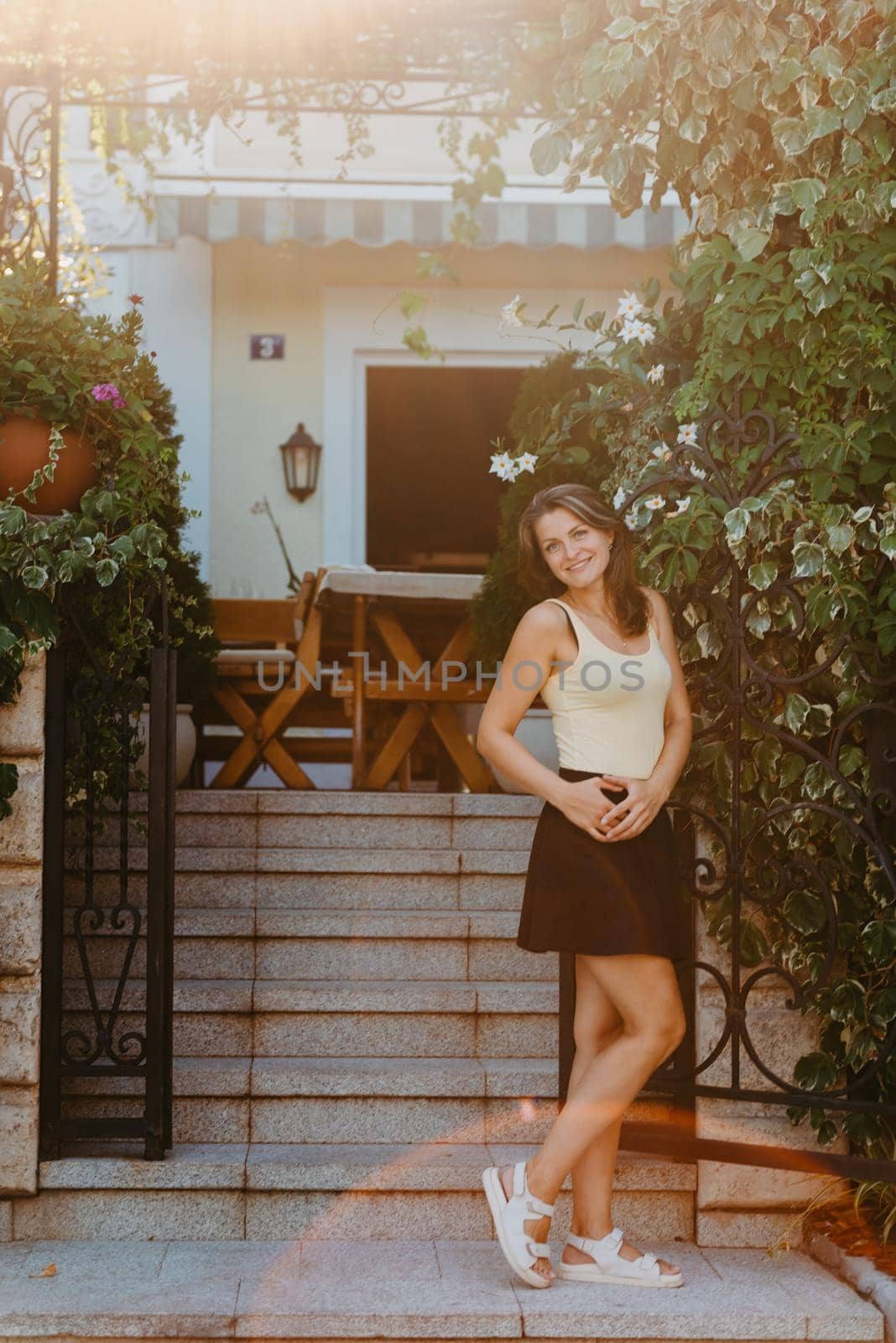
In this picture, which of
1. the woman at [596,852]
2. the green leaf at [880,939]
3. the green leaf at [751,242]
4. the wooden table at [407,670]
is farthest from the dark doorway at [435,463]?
the green leaf at [880,939]

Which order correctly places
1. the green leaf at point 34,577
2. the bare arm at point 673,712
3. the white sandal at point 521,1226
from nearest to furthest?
the white sandal at point 521,1226 → the bare arm at point 673,712 → the green leaf at point 34,577

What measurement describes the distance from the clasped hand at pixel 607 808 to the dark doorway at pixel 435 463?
6280 mm

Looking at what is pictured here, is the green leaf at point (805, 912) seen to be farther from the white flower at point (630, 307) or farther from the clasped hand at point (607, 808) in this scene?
the white flower at point (630, 307)

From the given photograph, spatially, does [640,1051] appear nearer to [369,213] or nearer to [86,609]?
[86,609]

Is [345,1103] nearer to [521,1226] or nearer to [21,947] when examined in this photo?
[521,1226]

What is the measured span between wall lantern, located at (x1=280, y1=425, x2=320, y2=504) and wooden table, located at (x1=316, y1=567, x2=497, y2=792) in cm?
210

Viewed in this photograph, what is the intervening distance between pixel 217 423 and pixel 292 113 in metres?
1.90

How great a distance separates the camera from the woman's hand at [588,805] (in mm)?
3141

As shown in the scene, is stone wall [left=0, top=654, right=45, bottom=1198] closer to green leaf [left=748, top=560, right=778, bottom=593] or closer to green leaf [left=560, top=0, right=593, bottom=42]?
green leaf [left=748, top=560, right=778, bottom=593]

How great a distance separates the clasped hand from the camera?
314cm

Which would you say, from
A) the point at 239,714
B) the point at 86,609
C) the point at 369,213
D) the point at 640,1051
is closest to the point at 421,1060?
the point at 640,1051

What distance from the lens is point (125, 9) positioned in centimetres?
660

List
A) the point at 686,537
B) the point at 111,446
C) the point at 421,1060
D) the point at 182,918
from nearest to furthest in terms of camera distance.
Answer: the point at 686,537
the point at 111,446
the point at 421,1060
the point at 182,918

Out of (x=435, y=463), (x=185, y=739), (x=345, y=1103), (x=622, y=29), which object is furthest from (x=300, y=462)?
(x=345, y=1103)
